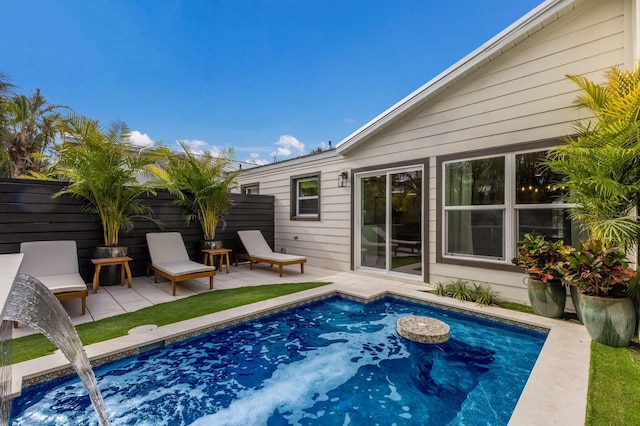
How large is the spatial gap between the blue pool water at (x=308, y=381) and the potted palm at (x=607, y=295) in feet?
2.25

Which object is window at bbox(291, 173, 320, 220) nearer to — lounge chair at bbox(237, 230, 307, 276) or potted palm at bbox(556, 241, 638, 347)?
lounge chair at bbox(237, 230, 307, 276)

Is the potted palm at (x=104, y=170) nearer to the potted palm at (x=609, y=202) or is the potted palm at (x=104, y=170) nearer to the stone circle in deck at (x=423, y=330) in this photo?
the stone circle in deck at (x=423, y=330)

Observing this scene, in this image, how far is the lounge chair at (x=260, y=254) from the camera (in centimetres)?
698

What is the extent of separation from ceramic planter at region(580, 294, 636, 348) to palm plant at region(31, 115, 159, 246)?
24.5 ft

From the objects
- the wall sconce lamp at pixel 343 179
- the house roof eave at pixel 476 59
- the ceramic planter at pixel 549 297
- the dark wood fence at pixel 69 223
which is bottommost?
the ceramic planter at pixel 549 297

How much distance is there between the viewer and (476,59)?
4.99m

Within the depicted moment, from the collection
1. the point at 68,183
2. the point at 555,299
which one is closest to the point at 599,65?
the point at 555,299

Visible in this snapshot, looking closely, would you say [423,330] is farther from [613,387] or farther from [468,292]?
[468,292]

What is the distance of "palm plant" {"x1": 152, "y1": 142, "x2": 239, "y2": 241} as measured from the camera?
7184 mm

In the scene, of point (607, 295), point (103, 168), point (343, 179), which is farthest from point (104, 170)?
point (607, 295)

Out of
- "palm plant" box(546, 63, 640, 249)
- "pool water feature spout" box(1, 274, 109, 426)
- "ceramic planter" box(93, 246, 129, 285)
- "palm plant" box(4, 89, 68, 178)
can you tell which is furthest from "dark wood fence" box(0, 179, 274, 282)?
"palm plant" box(546, 63, 640, 249)

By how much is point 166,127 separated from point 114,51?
22.3 feet

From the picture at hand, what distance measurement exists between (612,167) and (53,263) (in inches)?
314

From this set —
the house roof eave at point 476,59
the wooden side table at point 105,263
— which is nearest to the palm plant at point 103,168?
the wooden side table at point 105,263
